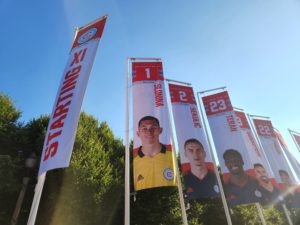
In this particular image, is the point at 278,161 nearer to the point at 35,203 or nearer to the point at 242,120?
the point at 242,120

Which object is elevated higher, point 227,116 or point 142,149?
point 227,116

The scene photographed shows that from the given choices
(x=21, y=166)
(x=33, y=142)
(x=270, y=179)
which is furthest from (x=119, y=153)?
(x=270, y=179)

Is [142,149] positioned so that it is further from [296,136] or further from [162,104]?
[296,136]

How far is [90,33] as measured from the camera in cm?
1119

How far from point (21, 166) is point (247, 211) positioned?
2282cm

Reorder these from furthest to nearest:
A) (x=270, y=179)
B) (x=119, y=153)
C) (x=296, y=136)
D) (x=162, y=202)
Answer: (x=296, y=136), (x=119, y=153), (x=162, y=202), (x=270, y=179)

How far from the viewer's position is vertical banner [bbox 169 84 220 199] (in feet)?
42.1

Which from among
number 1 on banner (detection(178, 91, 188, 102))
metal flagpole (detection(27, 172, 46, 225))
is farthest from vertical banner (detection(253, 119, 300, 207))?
metal flagpole (detection(27, 172, 46, 225))

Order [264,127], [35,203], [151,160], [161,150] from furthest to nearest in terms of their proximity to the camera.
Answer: [264,127], [161,150], [151,160], [35,203]

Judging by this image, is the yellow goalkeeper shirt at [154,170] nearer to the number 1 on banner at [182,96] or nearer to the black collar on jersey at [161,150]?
the black collar on jersey at [161,150]

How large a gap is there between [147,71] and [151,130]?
3.61 meters

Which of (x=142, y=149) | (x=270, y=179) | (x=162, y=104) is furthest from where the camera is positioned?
(x=270, y=179)

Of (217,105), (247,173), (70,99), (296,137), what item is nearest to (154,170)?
(70,99)

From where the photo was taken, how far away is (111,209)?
56.4 ft
